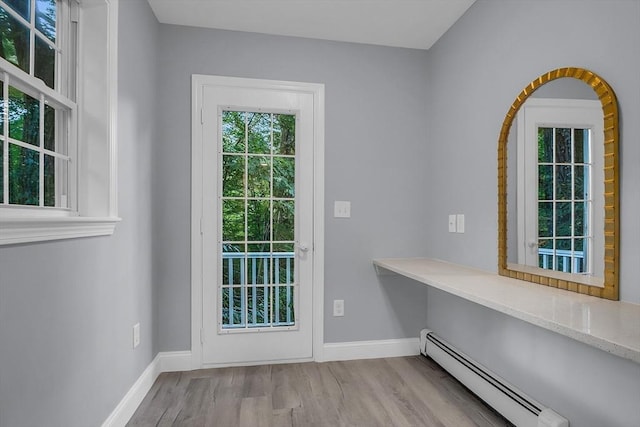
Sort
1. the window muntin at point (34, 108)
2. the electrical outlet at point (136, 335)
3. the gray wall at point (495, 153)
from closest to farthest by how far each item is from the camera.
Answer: the window muntin at point (34, 108) → the gray wall at point (495, 153) → the electrical outlet at point (136, 335)

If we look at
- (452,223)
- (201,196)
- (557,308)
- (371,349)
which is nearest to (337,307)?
(371,349)

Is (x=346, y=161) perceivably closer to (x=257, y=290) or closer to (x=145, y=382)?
(x=257, y=290)

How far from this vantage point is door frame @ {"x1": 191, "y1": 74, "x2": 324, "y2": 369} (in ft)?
8.58

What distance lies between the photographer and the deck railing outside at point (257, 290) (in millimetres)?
2701

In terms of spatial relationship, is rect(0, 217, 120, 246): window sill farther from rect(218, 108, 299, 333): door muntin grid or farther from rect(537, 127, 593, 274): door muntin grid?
rect(537, 127, 593, 274): door muntin grid

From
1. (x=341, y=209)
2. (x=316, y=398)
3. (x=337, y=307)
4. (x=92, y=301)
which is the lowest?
(x=316, y=398)

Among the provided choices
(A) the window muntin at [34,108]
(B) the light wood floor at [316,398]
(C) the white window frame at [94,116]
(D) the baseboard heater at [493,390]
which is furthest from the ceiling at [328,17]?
(B) the light wood floor at [316,398]

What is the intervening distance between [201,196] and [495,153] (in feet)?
6.52

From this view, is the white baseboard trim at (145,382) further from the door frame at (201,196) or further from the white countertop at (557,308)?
the white countertop at (557,308)

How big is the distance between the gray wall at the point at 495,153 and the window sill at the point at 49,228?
2089 millimetres

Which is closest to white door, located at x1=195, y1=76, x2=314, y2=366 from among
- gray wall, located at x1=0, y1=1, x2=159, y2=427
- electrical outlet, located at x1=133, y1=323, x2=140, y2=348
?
gray wall, located at x1=0, y1=1, x2=159, y2=427

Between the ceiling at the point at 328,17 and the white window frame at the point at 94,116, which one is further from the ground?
the ceiling at the point at 328,17

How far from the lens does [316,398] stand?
2191mm

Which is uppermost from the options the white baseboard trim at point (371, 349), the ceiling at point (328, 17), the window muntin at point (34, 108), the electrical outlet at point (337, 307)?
the ceiling at point (328, 17)
